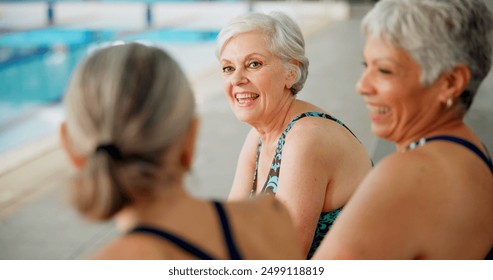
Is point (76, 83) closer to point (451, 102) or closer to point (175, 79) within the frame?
point (175, 79)

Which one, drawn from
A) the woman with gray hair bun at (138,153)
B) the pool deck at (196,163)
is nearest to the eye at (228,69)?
the pool deck at (196,163)

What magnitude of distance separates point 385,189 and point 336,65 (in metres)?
6.74

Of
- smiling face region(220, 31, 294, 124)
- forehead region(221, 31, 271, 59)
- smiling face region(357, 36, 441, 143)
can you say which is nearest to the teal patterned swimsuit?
smiling face region(220, 31, 294, 124)

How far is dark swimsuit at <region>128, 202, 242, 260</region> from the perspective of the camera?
0.92m

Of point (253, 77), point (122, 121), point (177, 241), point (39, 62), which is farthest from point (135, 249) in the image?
point (39, 62)

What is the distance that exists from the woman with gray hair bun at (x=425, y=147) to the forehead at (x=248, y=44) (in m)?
0.72

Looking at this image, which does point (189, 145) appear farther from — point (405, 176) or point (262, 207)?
point (405, 176)

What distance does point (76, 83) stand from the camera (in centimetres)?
93

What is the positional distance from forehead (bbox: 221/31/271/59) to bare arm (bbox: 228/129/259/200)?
0.99 ft

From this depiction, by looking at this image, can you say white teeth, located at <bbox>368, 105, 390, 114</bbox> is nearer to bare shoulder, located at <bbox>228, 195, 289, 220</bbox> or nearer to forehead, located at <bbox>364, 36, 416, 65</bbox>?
forehead, located at <bbox>364, 36, 416, 65</bbox>

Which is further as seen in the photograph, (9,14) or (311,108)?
(9,14)

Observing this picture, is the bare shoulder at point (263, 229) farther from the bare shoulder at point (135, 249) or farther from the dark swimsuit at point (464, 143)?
the dark swimsuit at point (464, 143)

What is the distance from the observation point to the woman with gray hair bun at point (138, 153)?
0.90 m
